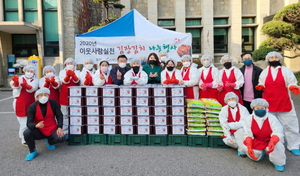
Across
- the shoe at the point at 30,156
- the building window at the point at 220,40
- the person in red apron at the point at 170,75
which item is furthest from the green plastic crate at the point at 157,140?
the building window at the point at 220,40

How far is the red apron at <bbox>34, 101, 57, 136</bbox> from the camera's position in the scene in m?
4.39

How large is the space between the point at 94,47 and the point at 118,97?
3735 mm

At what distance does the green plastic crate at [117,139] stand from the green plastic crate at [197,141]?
1.32 meters

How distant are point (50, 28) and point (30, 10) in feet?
5.55

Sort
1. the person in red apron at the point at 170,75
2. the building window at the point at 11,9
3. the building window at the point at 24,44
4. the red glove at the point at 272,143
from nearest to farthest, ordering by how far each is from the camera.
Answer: the red glove at the point at 272,143, the person in red apron at the point at 170,75, the building window at the point at 11,9, the building window at the point at 24,44

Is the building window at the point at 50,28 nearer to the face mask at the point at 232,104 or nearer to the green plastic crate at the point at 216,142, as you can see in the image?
the green plastic crate at the point at 216,142

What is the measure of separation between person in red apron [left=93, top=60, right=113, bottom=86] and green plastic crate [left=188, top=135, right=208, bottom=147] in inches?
89.0

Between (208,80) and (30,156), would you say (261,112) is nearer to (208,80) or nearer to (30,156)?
(208,80)

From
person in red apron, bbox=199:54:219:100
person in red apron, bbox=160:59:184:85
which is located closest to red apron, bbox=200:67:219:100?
person in red apron, bbox=199:54:219:100

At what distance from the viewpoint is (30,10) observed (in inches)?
598

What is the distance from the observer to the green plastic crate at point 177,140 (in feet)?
15.5

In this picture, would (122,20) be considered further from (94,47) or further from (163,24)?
(163,24)

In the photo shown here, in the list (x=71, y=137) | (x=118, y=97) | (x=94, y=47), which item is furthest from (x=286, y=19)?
(x=71, y=137)

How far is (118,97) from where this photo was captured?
15.6 ft
